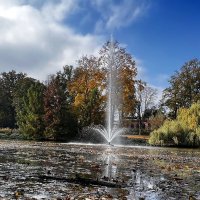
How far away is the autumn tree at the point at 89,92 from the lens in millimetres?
50188

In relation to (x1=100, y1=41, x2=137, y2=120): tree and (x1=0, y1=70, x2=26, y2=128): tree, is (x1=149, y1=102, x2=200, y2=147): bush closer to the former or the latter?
(x1=100, y1=41, x2=137, y2=120): tree

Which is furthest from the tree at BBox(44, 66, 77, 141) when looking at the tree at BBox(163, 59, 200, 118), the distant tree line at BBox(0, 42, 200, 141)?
the tree at BBox(163, 59, 200, 118)

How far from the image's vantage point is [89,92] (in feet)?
182

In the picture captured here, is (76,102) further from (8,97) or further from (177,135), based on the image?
(8,97)

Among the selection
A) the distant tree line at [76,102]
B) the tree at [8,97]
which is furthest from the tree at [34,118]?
the tree at [8,97]

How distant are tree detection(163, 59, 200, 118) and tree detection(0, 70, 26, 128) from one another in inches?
1337

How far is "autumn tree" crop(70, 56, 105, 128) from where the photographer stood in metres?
50.2

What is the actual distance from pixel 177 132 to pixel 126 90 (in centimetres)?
1331

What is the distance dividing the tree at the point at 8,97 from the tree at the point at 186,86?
111 feet

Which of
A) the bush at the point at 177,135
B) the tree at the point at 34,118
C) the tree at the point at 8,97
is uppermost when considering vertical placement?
the tree at the point at 8,97

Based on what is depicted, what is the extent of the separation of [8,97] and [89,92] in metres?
38.2

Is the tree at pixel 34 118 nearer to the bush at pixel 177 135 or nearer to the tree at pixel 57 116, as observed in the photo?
the tree at pixel 57 116

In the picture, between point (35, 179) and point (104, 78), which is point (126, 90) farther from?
point (35, 179)

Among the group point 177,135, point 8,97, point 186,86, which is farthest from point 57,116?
point 8,97
